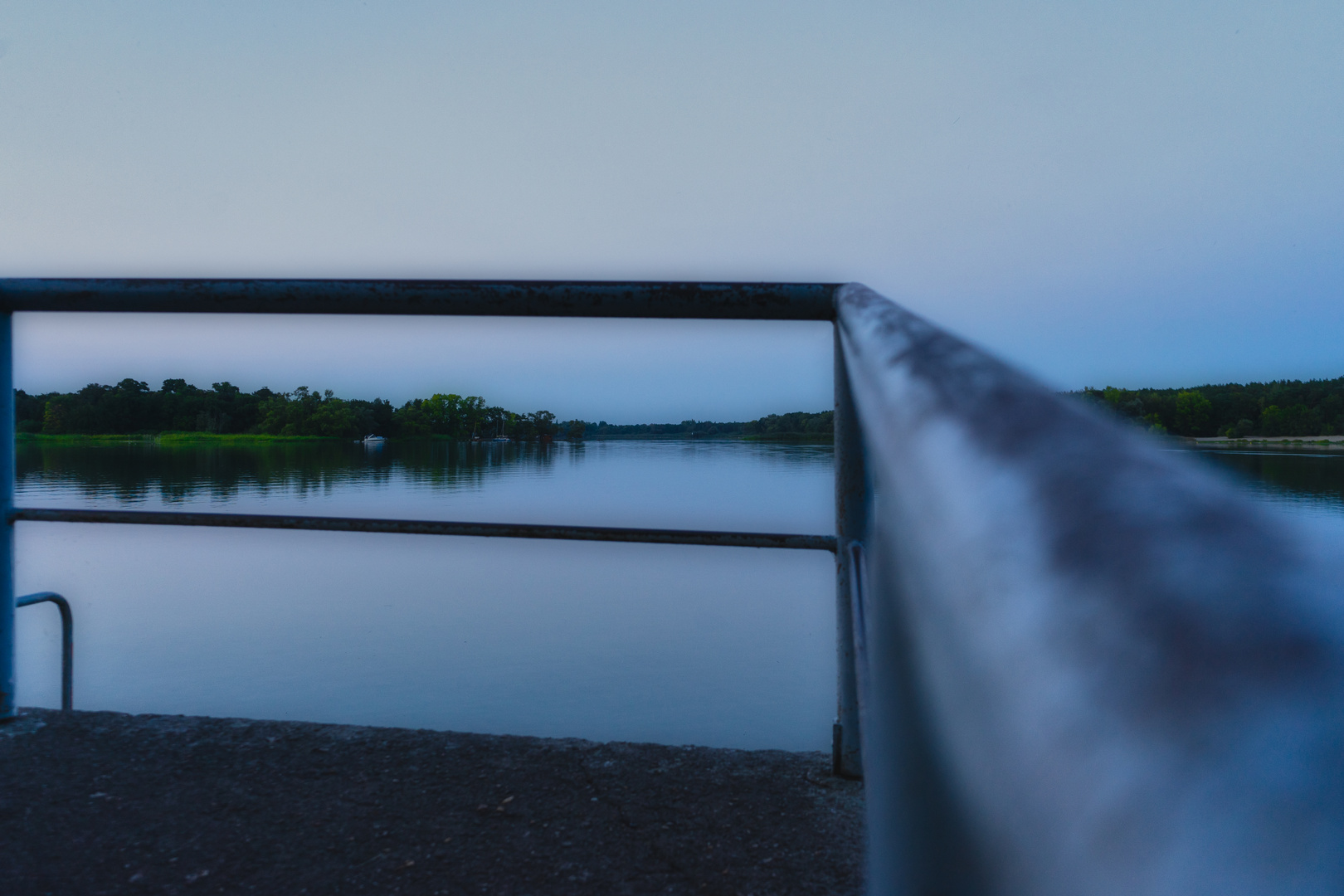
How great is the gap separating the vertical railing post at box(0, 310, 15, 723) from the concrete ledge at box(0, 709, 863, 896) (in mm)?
114

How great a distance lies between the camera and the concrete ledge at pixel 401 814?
1.28 meters

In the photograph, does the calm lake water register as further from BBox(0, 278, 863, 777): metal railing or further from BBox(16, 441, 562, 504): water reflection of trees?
BBox(16, 441, 562, 504): water reflection of trees

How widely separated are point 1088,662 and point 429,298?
1.49 metres

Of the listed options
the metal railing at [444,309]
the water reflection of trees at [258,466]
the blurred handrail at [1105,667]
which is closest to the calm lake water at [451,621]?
the blurred handrail at [1105,667]

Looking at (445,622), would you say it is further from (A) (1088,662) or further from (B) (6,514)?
(A) (1088,662)

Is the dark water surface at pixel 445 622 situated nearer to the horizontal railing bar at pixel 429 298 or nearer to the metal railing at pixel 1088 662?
the horizontal railing bar at pixel 429 298

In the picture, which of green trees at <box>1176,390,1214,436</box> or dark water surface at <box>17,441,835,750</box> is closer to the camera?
green trees at <box>1176,390,1214,436</box>

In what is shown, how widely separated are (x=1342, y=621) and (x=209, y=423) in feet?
191

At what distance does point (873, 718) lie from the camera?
0.32 metres

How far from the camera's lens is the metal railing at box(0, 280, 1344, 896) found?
9 centimetres

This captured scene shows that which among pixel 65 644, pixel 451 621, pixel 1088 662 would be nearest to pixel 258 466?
pixel 451 621

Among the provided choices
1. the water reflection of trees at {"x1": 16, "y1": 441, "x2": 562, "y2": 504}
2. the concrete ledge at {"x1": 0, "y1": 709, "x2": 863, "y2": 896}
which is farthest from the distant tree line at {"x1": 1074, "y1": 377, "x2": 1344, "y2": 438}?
the water reflection of trees at {"x1": 16, "y1": 441, "x2": 562, "y2": 504}

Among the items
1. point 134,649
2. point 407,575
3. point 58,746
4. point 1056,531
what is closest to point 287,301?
point 58,746

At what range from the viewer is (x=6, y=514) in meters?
1.71
